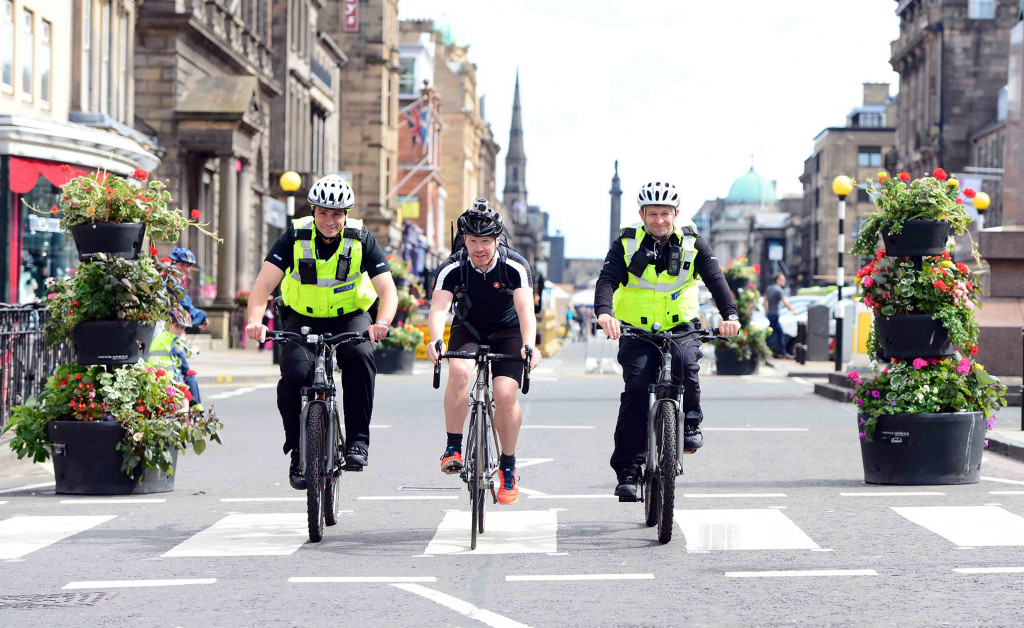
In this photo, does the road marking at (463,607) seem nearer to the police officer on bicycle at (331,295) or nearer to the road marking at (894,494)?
the police officer on bicycle at (331,295)

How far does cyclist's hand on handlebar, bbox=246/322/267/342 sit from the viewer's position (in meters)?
8.32

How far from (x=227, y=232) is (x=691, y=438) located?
34077mm

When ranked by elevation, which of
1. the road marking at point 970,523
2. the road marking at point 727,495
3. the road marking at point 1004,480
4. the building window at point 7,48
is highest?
the building window at point 7,48

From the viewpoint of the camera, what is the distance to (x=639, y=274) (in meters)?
9.01

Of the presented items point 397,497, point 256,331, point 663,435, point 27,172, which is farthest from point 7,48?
point 663,435

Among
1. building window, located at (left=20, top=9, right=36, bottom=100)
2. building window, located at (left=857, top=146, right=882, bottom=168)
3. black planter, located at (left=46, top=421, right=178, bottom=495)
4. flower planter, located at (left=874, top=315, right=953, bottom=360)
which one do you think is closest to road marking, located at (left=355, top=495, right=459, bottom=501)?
black planter, located at (left=46, top=421, right=178, bottom=495)

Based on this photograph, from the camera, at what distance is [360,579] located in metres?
7.32

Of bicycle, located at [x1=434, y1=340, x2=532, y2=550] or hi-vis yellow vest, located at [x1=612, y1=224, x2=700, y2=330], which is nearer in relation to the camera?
bicycle, located at [x1=434, y1=340, x2=532, y2=550]

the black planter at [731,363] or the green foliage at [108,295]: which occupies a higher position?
the green foliage at [108,295]

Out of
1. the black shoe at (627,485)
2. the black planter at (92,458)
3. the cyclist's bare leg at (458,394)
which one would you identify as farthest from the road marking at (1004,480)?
the black planter at (92,458)

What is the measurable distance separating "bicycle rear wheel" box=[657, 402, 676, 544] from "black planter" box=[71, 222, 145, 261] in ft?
13.8

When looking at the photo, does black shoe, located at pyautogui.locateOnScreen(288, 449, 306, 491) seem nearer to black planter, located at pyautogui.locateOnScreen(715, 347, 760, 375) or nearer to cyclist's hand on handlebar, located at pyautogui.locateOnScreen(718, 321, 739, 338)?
cyclist's hand on handlebar, located at pyautogui.locateOnScreen(718, 321, 739, 338)

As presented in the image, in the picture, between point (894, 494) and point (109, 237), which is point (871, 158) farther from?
point (109, 237)

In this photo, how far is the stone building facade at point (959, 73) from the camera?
301 ft
